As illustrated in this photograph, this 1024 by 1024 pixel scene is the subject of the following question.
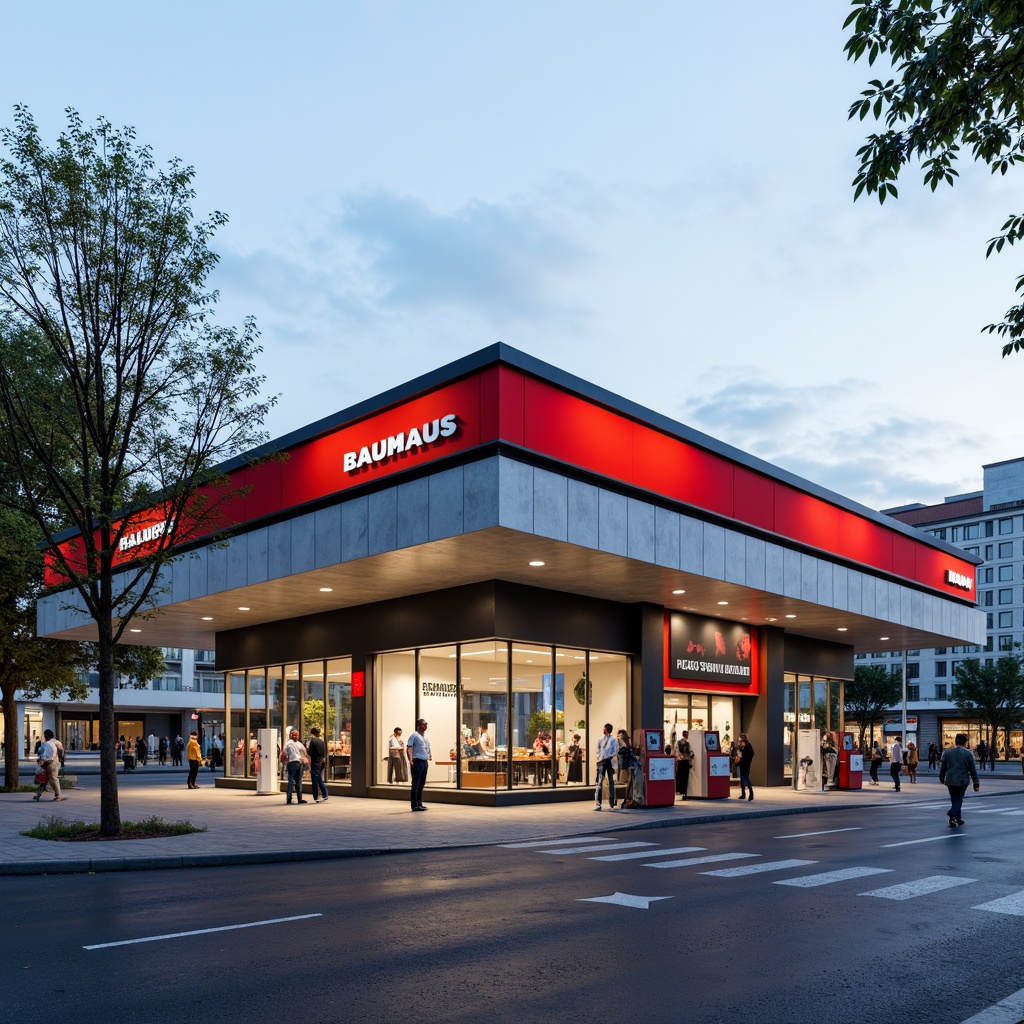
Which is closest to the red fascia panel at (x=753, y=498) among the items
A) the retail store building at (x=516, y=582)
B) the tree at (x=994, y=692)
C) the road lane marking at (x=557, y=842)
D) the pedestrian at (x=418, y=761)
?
the retail store building at (x=516, y=582)

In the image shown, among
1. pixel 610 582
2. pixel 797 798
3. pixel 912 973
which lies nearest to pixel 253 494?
pixel 610 582

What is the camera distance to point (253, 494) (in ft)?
84.6

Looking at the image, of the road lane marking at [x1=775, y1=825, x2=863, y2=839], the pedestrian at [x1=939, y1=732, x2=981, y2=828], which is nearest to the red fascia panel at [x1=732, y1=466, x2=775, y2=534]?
the pedestrian at [x1=939, y1=732, x2=981, y2=828]

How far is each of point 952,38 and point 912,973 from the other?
6.62m

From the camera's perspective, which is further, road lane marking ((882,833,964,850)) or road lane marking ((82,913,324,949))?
road lane marking ((882,833,964,850))

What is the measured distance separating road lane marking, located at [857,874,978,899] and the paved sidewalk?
7176 mm

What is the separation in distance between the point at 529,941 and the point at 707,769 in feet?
64.5

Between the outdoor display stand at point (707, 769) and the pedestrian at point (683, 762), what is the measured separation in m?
0.11

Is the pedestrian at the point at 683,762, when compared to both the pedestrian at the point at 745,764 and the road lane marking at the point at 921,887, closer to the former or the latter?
the pedestrian at the point at 745,764

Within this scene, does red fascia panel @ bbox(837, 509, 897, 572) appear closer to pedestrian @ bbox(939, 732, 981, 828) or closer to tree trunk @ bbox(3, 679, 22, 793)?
pedestrian @ bbox(939, 732, 981, 828)

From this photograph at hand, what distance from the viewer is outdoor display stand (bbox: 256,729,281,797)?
98.6 feet

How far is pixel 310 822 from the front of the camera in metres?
20.9

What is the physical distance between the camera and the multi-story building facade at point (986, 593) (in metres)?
114

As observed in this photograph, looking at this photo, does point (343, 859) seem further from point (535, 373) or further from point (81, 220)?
point (81, 220)
